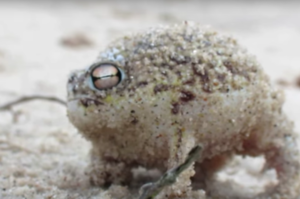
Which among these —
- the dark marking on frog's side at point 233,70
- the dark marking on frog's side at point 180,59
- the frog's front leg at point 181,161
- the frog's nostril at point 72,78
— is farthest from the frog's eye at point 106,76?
the dark marking on frog's side at point 233,70

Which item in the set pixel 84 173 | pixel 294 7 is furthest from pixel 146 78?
pixel 294 7

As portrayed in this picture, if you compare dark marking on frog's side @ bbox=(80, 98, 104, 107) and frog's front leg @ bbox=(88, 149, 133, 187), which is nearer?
dark marking on frog's side @ bbox=(80, 98, 104, 107)

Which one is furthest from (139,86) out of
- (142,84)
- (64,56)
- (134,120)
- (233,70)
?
(64,56)

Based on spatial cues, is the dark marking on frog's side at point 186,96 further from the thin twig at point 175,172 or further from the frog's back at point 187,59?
the thin twig at point 175,172

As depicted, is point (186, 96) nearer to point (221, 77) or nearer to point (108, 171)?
point (221, 77)

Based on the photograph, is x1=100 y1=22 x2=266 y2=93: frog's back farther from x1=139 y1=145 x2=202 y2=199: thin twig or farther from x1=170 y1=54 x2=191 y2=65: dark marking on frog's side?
x1=139 y1=145 x2=202 y2=199: thin twig

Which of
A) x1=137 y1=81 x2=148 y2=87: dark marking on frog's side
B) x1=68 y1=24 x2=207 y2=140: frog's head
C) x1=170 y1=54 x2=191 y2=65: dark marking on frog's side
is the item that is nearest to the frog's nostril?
x1=68 y1=24 x2=207 y2=140: frog's head
